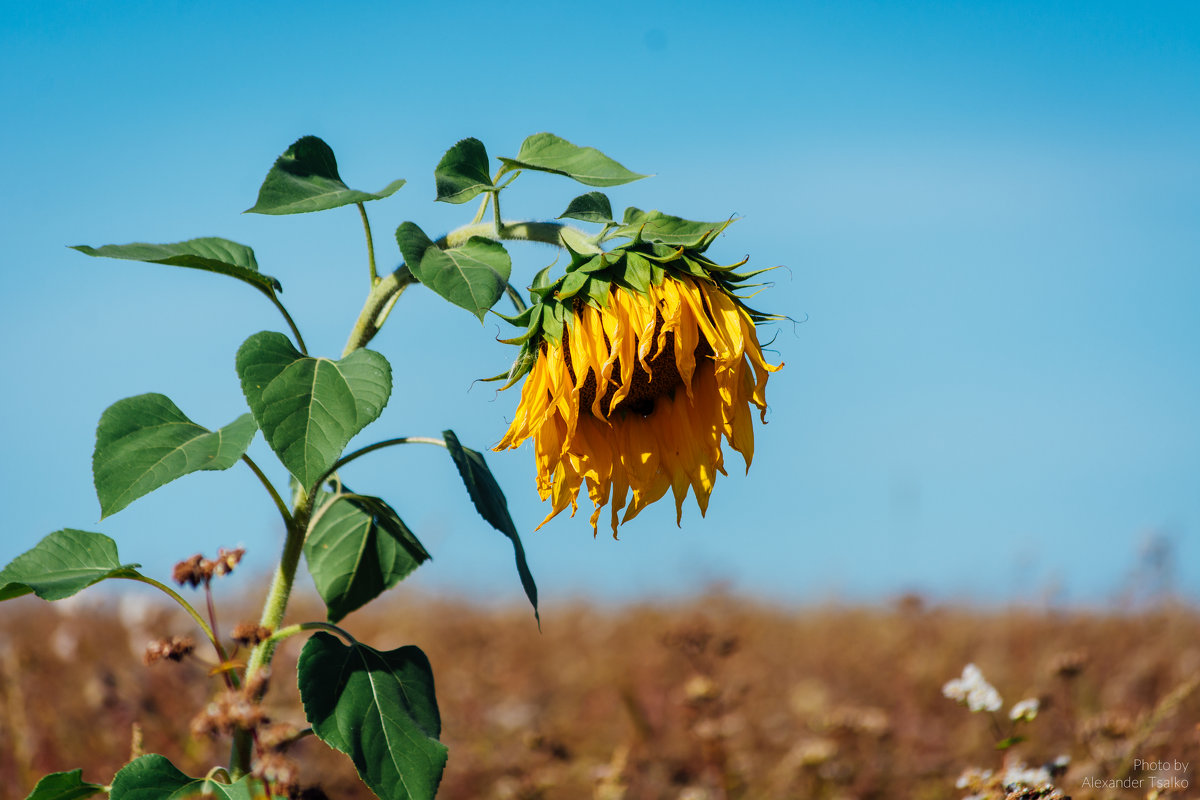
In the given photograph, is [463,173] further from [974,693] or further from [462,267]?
[974,693]

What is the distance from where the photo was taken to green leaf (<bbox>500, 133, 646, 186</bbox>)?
1471 millimetres

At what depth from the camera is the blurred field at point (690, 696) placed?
2697 mm

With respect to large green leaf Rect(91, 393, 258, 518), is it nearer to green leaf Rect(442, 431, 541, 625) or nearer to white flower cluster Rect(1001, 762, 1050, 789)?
green leaf Rect(442, 431, 541, 625)

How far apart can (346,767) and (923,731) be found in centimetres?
202

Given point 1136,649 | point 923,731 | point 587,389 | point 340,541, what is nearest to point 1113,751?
point 923,731

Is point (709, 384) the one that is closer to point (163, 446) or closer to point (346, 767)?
point (163, 446)

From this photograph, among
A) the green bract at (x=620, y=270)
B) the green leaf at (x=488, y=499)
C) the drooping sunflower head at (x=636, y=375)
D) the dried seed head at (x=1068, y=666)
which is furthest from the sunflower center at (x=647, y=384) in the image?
the dried seed head at (x=1068, y=666)

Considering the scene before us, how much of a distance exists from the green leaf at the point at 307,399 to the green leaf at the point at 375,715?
13.0 inches

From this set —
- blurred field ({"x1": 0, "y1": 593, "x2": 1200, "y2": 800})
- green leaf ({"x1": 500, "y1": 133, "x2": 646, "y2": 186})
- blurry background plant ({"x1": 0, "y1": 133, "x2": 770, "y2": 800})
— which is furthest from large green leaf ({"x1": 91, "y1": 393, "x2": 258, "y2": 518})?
blurred field ({"x1": 0, "y1": 593, "x2": 1200, "y2": 800})

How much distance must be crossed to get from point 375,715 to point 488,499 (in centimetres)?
38

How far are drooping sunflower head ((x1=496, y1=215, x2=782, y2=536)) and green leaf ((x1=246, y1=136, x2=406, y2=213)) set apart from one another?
0.33 meters

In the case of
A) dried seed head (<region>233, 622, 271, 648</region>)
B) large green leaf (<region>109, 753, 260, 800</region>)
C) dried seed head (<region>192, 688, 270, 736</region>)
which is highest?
dried seed head (<region>233, 622, 271, 648</region>)

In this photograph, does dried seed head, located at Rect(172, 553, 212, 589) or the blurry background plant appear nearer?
the blurry background plant

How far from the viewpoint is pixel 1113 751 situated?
227 cm
